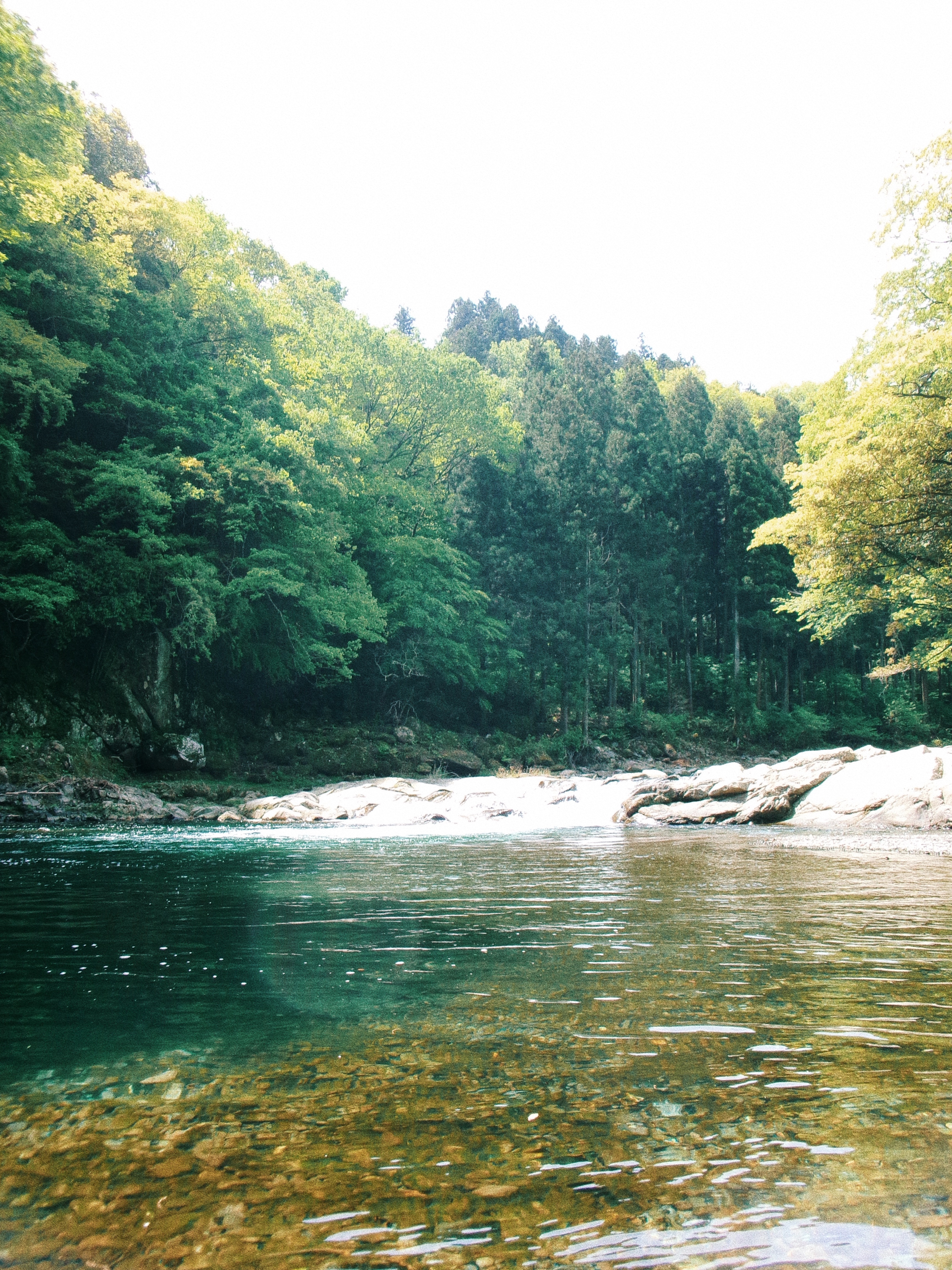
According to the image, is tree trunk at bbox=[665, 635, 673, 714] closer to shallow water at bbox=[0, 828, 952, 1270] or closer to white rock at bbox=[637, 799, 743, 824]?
white rock at bbox=[637, 799, 743, 824]

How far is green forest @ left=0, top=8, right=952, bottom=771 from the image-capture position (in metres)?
16.8

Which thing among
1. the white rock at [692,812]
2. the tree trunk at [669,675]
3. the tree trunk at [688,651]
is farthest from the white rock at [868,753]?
the tree trunk at [688,651]

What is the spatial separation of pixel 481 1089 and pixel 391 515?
28452 millimetres

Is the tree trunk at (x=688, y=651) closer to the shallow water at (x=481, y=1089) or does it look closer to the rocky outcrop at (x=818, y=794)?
the rocky outcrop at (x=818, y=794)

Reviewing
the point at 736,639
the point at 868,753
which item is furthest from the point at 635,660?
the point at 868,753

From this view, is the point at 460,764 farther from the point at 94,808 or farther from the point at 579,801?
the point at 94,808

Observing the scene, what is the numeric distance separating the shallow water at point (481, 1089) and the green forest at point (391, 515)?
45.4 feet

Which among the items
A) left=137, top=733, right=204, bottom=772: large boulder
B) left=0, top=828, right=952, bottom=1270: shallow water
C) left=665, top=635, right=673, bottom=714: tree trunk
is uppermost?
left=665, top=635, right=673, bottom=714: tree trunk

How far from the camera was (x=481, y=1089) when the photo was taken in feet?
7.98

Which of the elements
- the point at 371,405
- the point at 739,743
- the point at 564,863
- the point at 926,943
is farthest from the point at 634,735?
the point at 926,943

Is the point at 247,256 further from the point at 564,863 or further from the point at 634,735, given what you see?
the point at 564,863

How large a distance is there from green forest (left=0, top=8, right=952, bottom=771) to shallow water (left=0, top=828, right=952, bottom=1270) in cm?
1384

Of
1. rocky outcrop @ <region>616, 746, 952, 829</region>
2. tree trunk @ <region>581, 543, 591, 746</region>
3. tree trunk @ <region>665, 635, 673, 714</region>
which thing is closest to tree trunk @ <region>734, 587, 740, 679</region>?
tree trunk @ <region>665, 635, 673, 714</region>

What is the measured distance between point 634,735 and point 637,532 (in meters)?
10.2
